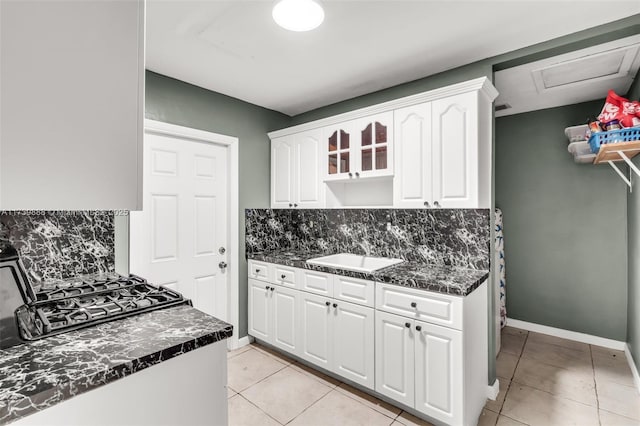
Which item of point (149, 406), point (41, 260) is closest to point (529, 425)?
point (149, 406)

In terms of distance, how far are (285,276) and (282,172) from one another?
1.12m

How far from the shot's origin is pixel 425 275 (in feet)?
7.03

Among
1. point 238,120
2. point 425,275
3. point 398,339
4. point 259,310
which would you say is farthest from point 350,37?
point 259,310

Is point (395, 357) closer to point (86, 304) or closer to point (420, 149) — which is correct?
point (420, 149)

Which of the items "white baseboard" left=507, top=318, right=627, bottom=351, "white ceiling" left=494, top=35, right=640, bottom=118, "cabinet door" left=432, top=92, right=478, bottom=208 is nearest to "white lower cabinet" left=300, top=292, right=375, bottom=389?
"cabinet door" left=432, top=92, right=478, bottom=208

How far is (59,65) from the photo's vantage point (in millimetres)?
805

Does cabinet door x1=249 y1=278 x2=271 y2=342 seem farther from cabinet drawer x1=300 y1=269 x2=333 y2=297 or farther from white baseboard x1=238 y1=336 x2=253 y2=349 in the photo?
cabinet drawer x1=300 y1=269 x2=333 y2=297

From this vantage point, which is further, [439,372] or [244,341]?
[244,341]

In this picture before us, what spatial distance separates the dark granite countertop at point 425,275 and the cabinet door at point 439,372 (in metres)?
0.24

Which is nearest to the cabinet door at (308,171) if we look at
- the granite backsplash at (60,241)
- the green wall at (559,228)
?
the granite backsplash at (60,241)

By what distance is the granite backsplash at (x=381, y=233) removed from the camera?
94.3 inches

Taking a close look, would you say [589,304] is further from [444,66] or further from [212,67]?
[212,67]

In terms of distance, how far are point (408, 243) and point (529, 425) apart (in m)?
1.42

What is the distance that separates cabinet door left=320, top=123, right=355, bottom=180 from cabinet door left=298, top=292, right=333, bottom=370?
1.09 metres
